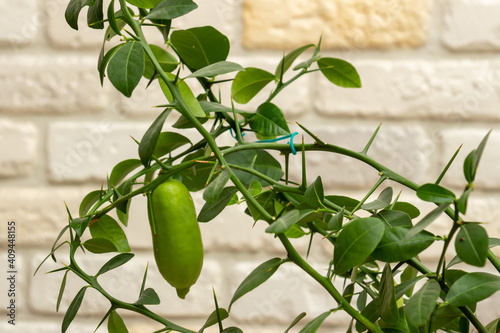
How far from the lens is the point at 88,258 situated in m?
0.90

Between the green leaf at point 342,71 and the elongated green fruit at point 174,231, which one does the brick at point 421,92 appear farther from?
the elongated green fruit at point 174,231

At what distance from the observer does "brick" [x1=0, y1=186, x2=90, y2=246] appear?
3.00 feet

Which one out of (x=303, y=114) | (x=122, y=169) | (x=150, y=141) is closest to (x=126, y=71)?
(x=150, y=141)

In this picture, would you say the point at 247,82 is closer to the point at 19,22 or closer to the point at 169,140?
the point at 169,140

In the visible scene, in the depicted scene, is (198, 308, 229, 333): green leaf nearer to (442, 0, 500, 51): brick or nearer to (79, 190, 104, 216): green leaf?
(79, 190, 104, 216): green leaf

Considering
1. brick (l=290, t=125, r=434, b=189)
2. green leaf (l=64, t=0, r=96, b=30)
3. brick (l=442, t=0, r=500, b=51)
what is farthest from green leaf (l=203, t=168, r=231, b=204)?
brick (l=442, t=0, r=500, b=51)

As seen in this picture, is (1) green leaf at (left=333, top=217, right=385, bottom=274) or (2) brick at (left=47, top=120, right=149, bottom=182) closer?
(1) green leaf at (left=333, top=217, right=385, bottom=274)

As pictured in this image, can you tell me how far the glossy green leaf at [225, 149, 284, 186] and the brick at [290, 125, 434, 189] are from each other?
45 centimetres

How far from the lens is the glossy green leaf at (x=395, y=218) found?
324mm

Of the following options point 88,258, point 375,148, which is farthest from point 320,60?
point 88,258

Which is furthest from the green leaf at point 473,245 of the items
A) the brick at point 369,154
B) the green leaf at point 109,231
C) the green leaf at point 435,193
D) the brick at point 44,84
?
the brick at point 44,84

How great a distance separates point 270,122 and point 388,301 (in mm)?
158

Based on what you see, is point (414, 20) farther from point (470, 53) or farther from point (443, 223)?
point (443, 223)

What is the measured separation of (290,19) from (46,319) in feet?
1.95
